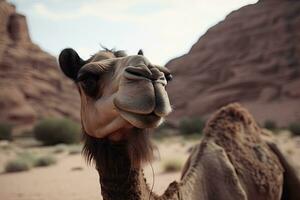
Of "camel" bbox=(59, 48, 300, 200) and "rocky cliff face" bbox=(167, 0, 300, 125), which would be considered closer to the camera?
"camel" bbox=(59, 48, 300, 200)

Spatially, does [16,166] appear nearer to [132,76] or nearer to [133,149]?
[133,149]

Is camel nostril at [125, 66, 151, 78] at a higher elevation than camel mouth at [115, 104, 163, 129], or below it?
higher

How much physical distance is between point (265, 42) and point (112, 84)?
46.9m

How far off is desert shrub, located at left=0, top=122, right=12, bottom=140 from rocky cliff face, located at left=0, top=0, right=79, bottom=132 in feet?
15.1

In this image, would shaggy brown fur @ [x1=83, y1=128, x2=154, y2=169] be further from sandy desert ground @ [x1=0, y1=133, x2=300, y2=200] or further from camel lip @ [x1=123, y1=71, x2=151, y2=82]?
sandy desert ground @ [x1=0, y1=133, x2=300, y2=200]

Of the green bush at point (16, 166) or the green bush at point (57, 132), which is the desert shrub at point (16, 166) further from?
the green bush at point (57, 132)

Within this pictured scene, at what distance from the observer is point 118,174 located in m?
2.30

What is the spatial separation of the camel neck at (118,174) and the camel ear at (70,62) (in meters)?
0.59

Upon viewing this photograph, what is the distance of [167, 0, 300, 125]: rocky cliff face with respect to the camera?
3972 centimetres

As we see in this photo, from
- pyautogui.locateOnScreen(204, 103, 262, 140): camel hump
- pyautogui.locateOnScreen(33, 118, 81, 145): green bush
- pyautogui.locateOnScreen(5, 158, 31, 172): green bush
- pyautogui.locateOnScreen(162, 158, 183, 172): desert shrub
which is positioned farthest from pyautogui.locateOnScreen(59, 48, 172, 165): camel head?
pyautogui.locateOnScreen(33, 118, 81, 145): green bush

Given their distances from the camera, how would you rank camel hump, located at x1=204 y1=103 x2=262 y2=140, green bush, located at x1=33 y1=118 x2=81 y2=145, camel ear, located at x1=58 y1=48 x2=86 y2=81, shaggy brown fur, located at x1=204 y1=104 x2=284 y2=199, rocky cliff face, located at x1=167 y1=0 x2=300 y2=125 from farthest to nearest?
rocky cliff face, located at x1=167 y1=0 x2=300 y2=125
green bush, located at x1=33 y1=118 x2=81 y2=145
camel hump, located at x1=204 y1=103 x2=262 y2=140
shaggy brown fur, located at x1=204 y1=104 x2=284 y2=199
camel ear, located at x1=58 y1=48 x2=86 y2=81

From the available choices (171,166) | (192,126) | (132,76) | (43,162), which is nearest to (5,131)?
(192,126)

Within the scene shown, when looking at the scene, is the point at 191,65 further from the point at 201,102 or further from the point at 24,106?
the point at 24,106

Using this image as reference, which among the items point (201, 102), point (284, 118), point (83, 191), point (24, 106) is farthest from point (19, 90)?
point (83, 191)
